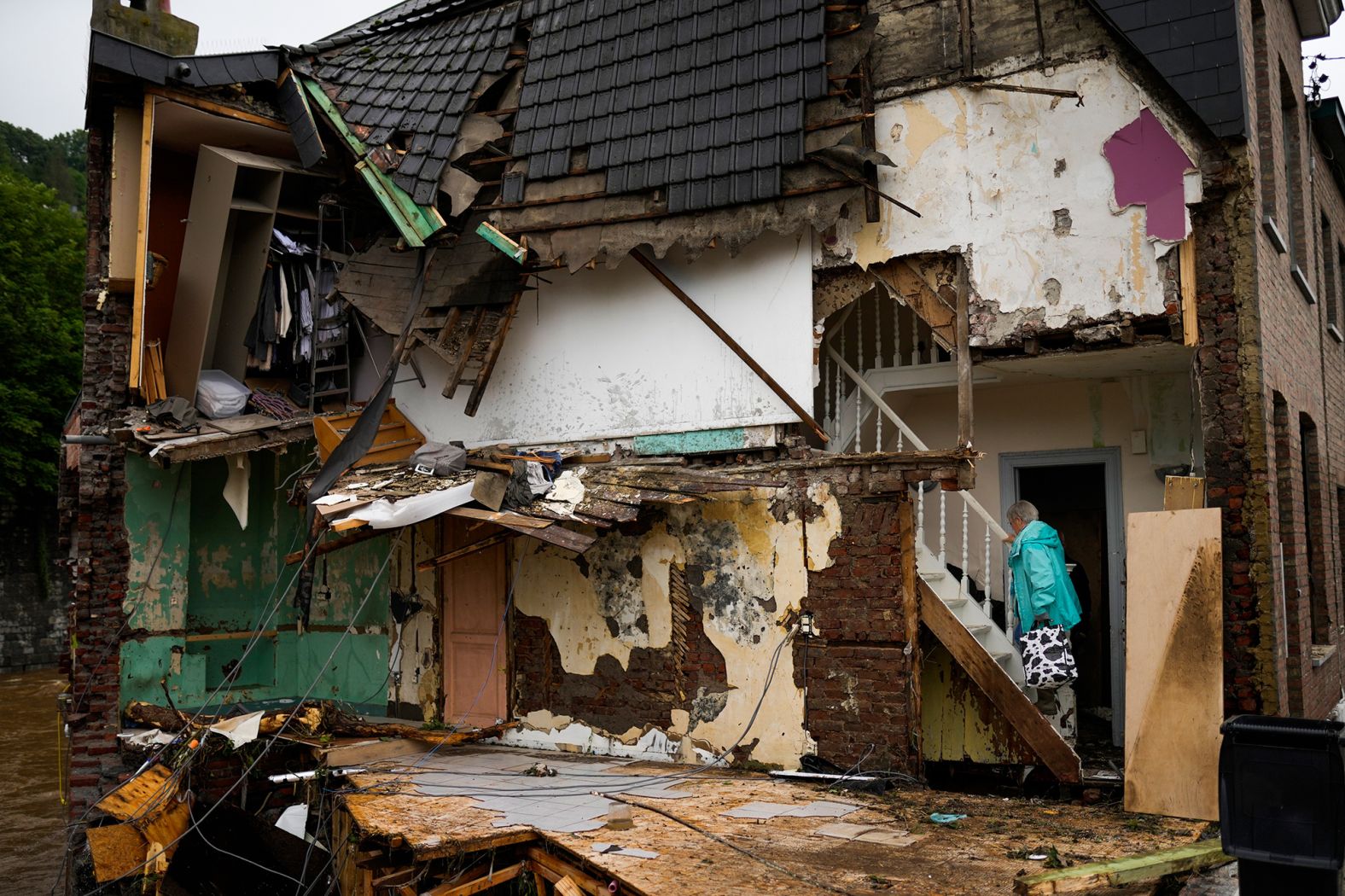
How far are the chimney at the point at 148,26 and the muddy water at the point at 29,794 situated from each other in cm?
826

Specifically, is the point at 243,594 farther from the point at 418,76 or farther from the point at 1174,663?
the point at 1174,663

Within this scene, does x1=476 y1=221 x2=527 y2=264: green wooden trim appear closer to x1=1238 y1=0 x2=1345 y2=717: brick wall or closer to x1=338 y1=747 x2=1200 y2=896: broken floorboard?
x1=338 y1=747 x2=1200 y2=896: broken floorboard

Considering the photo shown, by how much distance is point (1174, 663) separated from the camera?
6.28 m

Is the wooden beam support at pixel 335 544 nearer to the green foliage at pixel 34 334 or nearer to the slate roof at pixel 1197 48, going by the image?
the slate roof at pixel 1197 48

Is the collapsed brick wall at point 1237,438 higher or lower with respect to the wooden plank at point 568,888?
higher

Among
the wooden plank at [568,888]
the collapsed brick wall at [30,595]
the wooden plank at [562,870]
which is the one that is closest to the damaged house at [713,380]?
the wooden plank at [562,870]

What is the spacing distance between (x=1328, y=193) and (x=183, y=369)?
531 inches

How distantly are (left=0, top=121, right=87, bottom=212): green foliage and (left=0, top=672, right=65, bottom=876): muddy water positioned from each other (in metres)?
33.4

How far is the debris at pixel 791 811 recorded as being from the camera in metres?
6.36

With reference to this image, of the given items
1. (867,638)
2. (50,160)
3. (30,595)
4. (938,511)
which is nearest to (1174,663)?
(867,638)

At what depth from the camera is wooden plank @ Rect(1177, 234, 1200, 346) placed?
679cm

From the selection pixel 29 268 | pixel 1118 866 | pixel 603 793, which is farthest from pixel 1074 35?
pixel 29 268

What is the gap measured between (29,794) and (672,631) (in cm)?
1049

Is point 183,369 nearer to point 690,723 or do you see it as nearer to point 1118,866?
point 690,723
